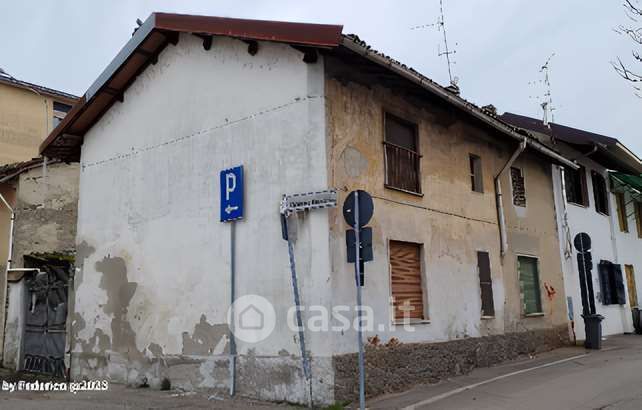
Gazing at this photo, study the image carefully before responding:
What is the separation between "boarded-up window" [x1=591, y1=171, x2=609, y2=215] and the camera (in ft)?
63.5

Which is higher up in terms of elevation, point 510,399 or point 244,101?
point 244,101

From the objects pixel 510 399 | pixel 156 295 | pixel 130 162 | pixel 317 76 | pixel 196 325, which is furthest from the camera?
pixel 130 162

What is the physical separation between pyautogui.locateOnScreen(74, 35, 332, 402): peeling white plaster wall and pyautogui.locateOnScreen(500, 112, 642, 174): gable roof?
9.82 m

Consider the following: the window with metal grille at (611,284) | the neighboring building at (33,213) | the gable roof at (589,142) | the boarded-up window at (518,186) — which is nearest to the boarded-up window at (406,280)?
the boarded-up window at (518,186)

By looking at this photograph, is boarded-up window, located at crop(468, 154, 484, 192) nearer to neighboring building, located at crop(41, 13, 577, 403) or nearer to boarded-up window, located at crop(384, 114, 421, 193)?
neighboring building, located at crop(41, 13, 577, 403)

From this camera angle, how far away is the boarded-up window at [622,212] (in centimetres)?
2080

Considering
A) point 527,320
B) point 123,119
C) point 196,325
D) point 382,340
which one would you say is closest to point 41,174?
point 123,119

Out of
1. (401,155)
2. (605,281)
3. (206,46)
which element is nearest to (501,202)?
(401,155)

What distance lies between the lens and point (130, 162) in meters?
12.0

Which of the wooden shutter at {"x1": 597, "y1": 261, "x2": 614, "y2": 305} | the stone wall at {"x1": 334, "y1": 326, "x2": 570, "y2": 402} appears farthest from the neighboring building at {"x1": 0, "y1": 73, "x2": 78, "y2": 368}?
the wooden shutter at {"x1": 597, "y1": 261, "x2": 614, "y2": 305}

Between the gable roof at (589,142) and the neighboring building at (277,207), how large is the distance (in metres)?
4.91

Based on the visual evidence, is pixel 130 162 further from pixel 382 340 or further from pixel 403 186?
pixel 382 340

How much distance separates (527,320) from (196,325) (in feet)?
25.7

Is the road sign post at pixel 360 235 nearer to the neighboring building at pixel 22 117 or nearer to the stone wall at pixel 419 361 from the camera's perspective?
the stone wall at pixel 419 361
